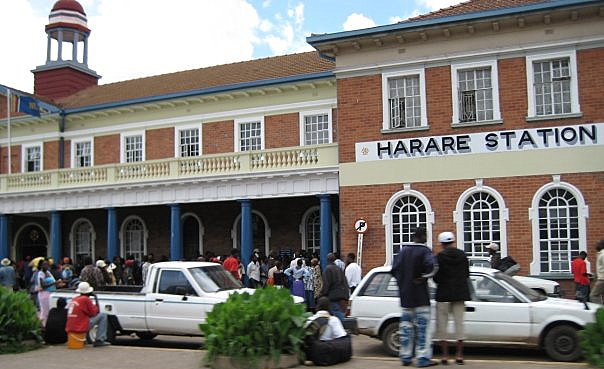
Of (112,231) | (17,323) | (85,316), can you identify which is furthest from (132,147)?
(85,316)

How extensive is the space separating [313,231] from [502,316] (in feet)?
48.3

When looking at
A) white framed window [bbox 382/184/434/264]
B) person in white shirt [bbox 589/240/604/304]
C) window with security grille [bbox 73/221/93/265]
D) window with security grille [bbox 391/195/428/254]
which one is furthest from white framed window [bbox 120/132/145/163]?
person in white shirt [bbox 589/240/604/304]

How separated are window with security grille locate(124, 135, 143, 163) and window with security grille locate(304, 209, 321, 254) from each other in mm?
7895

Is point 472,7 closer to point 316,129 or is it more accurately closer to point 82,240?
point 316,129

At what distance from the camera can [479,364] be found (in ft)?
32.9

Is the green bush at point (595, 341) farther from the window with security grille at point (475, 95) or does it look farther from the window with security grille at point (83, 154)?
the window with security grille at point (83, 154)

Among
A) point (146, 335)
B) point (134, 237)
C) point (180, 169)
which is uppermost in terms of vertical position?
point (180, 169)

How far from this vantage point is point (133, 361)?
11.5 meters

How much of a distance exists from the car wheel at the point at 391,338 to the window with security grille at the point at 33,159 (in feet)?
77.2

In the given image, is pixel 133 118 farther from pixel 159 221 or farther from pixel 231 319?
pixel 231 319

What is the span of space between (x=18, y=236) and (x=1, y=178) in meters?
3.97

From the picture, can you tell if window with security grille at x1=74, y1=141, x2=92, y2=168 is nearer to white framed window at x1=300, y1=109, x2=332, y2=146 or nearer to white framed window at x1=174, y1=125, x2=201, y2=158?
white framed window at x1=174, y1=125, x2=201, y2=158

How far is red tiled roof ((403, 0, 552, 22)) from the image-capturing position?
768 inches

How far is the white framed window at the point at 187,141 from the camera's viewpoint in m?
27.3
